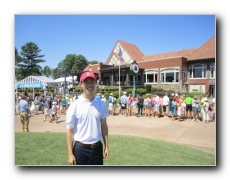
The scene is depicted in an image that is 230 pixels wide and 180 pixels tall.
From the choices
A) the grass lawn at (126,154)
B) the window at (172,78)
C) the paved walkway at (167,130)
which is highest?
the window at (172,78)

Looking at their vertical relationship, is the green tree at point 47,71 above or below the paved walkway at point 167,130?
above

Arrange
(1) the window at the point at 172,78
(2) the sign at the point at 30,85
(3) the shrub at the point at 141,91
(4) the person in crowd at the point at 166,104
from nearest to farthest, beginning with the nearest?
(2) the sign at the point at 30,85
(1) the window at the point at 172,78
(4) the person in crowd at the point at 166,104
(3) the shrub at the point at 141,91

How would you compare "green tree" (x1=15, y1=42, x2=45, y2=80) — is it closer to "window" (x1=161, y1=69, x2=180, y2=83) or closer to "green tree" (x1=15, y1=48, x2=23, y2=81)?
"green tree" (x1=15, y1=48, x2=23, y2=81)

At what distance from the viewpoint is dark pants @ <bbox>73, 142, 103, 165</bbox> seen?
2010mm

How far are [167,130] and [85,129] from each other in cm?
307

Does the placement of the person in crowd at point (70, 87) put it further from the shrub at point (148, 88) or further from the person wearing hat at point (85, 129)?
the person wearing hat at point (85, 129)

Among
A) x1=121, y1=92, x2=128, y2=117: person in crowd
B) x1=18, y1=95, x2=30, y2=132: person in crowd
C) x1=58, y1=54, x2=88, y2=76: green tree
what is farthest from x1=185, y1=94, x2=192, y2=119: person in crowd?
x1=18, y1=95, x2=30, y2=132: person in crowd

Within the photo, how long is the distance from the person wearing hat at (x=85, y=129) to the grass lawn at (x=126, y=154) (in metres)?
1.14

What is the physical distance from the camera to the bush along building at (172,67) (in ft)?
12.8

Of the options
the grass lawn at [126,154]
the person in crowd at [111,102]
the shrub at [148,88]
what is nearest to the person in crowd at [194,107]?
the shrub at [148,88]

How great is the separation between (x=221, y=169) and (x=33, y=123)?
15.5ft

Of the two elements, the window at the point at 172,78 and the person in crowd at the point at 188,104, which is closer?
the window at the point at 172,78

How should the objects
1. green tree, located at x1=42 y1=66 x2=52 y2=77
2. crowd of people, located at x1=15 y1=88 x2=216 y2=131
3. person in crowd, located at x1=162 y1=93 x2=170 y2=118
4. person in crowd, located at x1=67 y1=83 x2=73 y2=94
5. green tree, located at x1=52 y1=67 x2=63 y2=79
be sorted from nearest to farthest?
green tree, located at x1=42 y1=66 x2=52 y2=77 → green tree, located at x1=52 y1=67 x2=63 y2=79 → person in crowd, located at x1=67 y1=83 x2=73 y2=94 → crowd of people, located at x1=15 y1=88 x2=216 y2=131 → person in crowd, located at x1=162 y1=93 x2=170 y2=118
